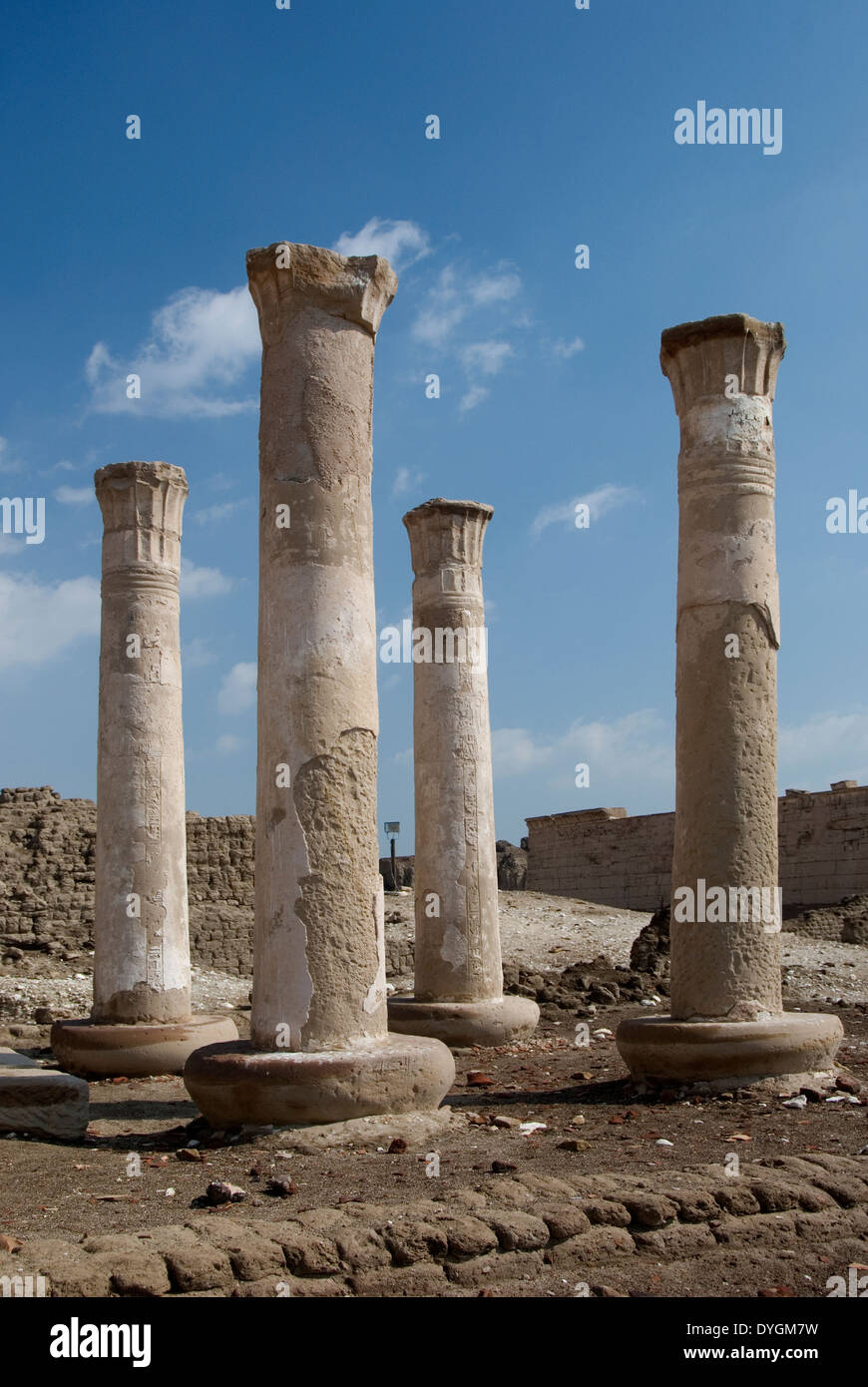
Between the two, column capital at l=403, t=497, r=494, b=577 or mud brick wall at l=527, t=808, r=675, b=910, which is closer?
column capital at l=403, t=497, r=494, b=577

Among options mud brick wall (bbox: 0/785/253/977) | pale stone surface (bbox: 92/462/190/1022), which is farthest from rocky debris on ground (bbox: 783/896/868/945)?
pale stone surface (bbox: 92/462/190/1022)

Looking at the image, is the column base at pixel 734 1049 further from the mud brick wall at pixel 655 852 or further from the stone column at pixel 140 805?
the mud brick wall at pixel 655 852

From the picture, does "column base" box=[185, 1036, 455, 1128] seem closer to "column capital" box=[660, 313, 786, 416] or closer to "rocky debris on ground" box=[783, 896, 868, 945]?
"column capital" box=[660, 313, 786, 416]

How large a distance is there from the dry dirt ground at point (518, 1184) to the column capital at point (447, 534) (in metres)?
5.03

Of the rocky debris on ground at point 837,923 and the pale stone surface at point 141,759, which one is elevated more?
the pale stone surface at point 141,759

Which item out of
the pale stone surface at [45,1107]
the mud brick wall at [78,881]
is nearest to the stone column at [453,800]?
the pale stone surface at [45,1107]

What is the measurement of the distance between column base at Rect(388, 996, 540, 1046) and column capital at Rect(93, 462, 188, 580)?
4.50m

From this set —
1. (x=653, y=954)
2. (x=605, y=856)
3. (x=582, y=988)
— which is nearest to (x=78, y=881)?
(x=582, y=988)

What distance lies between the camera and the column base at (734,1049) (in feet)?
26.5

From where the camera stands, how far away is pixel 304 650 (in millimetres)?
7367

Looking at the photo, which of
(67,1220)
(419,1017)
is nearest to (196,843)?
(419,1017)

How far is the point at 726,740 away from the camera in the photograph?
28.1 feet

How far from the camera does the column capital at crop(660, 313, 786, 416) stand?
29.4 ft
